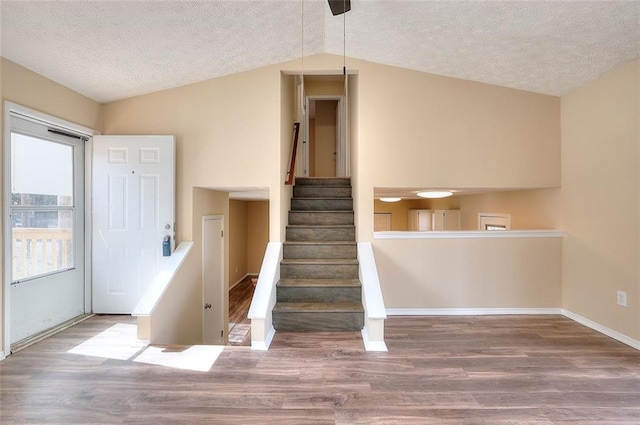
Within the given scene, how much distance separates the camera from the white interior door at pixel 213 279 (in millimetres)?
4332

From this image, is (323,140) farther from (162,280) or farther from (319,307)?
(162,280)

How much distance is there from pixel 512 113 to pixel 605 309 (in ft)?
7.55

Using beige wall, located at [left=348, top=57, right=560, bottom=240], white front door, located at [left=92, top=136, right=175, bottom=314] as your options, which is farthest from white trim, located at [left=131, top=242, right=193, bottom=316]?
beige wall, located at [left=348, top=57, right=560, bottom=240]

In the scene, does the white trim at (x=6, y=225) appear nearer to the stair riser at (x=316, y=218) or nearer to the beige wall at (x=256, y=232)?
the stair riser at (x=316, y=218)

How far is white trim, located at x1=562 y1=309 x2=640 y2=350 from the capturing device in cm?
306

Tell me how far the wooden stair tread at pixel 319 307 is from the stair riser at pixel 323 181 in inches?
84.3

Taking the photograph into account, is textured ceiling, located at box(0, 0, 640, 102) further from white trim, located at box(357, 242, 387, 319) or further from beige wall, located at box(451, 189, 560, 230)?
white trim, located at box(357, 242, 387, 319)

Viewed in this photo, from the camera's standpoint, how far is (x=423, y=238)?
397 centimetres

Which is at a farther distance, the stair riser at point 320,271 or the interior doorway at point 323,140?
the interior doorway at point 323,140

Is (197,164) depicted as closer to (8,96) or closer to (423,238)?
(8,96)

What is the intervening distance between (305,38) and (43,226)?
322cm

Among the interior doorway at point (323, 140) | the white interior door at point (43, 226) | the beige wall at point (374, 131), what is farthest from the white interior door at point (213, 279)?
→ the interior doorway at point (323, 140)

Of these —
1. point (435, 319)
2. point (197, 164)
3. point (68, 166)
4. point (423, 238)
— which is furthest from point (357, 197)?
point (68, 166)

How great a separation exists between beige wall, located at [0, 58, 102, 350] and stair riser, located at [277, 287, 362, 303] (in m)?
2.37
